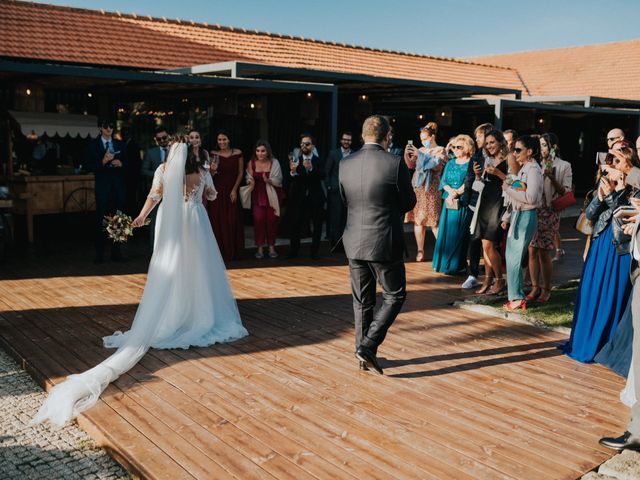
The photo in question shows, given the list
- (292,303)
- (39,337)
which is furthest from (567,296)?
(39,337)

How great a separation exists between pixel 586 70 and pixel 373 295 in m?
24.8

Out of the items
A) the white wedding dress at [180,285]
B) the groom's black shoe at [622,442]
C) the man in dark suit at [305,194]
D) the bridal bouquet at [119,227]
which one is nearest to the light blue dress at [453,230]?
the man in dark suit at [305,194]

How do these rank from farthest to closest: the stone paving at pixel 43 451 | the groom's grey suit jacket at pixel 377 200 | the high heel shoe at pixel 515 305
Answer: the high heel shoe at pixel 515 305 → the groom's grey suit jacket at pixel 377 200 → the stone paving at pixel 43 451

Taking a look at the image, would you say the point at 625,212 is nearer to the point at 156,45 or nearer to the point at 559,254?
the point at 559,254

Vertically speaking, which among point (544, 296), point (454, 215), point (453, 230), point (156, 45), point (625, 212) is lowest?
point (544, 296)

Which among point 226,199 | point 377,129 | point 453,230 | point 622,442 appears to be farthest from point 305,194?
point 622,442

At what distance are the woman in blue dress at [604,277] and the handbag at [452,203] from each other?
314cm

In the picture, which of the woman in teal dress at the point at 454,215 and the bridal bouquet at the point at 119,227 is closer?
the bridal bouquet at the point at 119,227

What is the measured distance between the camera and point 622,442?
3.57m

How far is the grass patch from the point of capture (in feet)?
20.4

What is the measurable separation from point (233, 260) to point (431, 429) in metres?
6.12

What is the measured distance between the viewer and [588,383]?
4648mm

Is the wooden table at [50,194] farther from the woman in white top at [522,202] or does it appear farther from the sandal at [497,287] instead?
the woman in white top at [522,202]

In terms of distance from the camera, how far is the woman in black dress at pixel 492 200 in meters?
6.74
